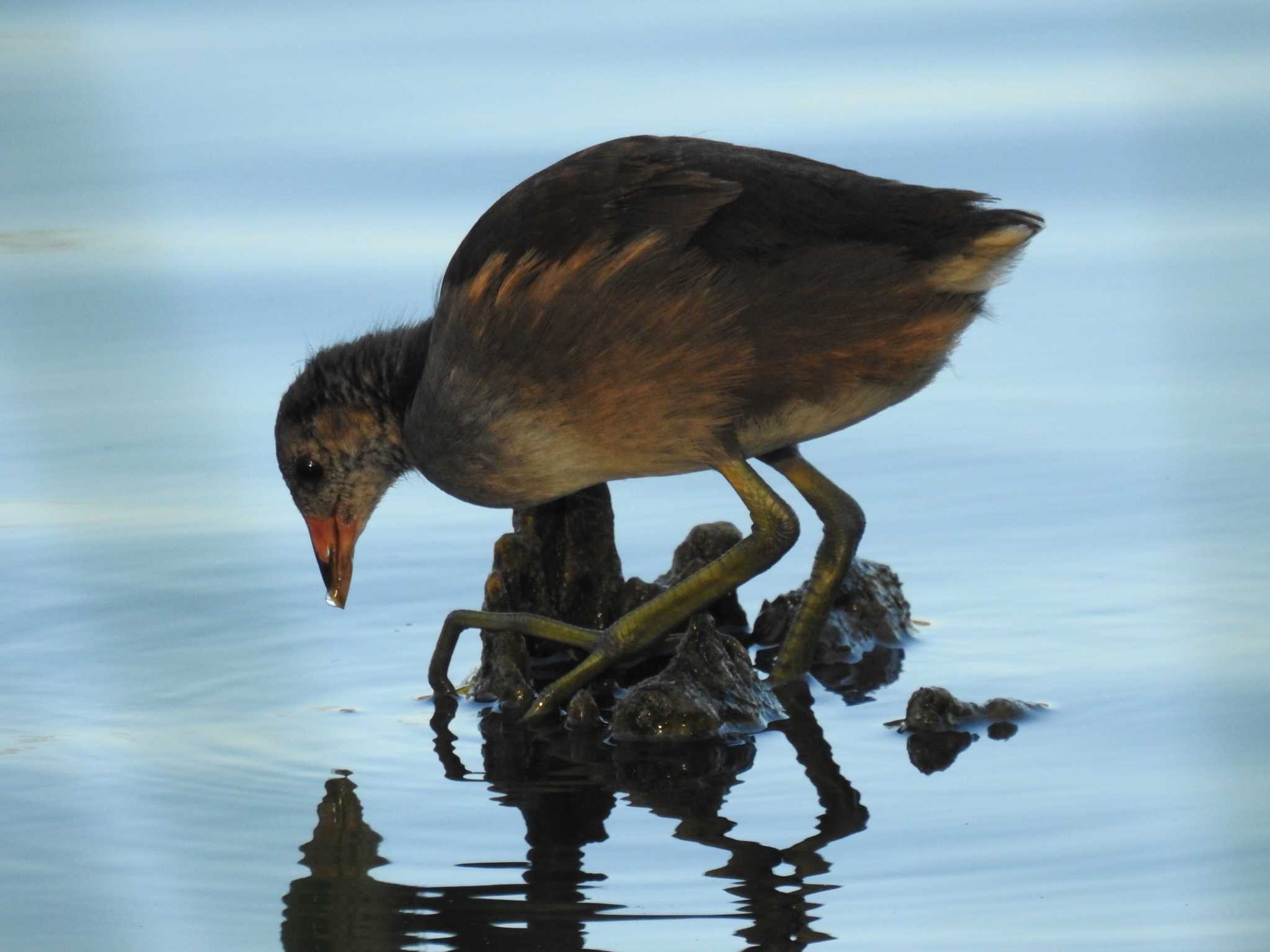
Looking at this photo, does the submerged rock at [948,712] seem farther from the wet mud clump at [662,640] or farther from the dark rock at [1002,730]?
the wet mud clump at [662,640]

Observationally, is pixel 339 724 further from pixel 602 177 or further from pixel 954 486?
pixel 954 486

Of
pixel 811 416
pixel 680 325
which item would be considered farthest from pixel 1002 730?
pixel 680 325

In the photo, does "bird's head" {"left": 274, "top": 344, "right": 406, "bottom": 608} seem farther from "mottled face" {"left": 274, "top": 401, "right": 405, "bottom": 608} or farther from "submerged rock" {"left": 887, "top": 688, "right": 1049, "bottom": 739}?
"submerged rock" {"left": 887, "top": 688, "right": 1049, "bottom": 739}

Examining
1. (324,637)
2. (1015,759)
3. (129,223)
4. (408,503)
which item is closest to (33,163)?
(129,223)

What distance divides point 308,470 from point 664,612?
104cm

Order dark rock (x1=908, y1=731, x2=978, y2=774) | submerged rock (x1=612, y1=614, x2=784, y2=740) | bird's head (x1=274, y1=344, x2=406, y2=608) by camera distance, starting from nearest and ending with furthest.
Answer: dark rock (x1=908, y1=731, x2=978, y2=774)
submerged rock (x1=612, y1=614, x2=784, y2=740)
bird's head (x1=274, y1=344, x2=406, y2=608)

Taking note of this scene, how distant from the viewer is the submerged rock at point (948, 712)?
17.0 feet

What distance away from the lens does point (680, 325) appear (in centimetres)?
544

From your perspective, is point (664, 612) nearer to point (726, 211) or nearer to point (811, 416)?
point (811, 416)

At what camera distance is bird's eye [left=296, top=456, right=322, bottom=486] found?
6000mm

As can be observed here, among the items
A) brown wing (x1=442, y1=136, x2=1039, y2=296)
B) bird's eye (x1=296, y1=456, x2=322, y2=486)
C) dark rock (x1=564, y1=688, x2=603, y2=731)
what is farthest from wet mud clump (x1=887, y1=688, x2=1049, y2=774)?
bird's eye (x1=296, y1=456, x2=322, y2=486)

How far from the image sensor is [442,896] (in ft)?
14.1

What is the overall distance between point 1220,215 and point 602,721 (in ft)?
12.9

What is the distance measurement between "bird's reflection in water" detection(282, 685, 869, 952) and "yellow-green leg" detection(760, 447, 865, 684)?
25 cm
